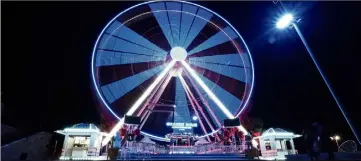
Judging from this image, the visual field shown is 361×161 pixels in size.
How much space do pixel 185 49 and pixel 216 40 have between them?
7.97ft

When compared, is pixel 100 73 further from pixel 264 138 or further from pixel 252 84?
pixel 264 138

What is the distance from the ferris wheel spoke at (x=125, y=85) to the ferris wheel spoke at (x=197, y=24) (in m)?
2.72

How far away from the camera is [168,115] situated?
22703 mm

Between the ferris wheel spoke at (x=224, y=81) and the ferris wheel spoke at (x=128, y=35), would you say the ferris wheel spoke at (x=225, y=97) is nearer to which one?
the ferris wheel spoke at (x=224, y=81)

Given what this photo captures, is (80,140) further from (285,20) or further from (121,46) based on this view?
(285,20)

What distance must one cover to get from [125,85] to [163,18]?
549 cm

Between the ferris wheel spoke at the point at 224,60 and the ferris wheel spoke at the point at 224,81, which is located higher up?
the ferris wheel spoke at the point at 224,60

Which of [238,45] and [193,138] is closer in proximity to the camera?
[238,45]

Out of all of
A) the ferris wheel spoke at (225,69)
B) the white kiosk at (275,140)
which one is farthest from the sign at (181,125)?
the white kiosk at (275,140)

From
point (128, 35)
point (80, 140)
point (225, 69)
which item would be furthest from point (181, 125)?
point (128, 35)

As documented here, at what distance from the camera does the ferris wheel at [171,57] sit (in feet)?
52.0

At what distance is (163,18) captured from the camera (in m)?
17.0

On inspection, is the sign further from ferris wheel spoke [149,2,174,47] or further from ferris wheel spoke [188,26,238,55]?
ferris wheel spoke [149,2,174,47]

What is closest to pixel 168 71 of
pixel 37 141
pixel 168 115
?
pixel 168 115
